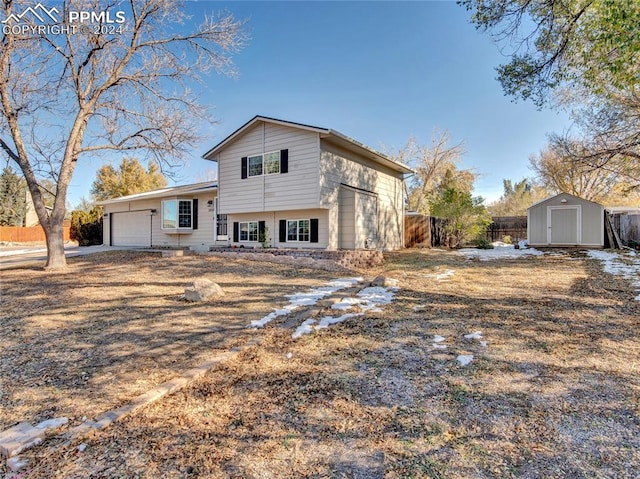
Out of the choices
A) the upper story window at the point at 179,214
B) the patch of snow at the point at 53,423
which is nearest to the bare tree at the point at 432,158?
the upper story window at the point at 179,214

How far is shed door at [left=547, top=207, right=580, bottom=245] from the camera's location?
14.6 meters

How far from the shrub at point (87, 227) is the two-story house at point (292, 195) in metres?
8.47

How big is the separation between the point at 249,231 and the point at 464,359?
11.9 meters

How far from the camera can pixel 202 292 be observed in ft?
19.5

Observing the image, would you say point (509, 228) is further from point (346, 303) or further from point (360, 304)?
point (346, 303)

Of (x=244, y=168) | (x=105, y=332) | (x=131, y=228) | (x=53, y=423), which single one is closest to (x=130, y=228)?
(x=131, y=228)

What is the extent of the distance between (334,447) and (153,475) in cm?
106

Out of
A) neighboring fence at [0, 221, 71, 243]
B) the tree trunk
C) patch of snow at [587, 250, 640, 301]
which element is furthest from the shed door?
neighboring fence at [0, 221, 71, 243]

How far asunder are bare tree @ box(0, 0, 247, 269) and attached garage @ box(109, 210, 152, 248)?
8.74 meters

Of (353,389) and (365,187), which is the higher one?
(365,187)

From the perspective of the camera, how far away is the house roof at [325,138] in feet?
37.4

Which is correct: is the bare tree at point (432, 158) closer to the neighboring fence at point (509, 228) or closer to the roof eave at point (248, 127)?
the neighboring fence at point (509, 228)

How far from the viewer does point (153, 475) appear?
1.91 m

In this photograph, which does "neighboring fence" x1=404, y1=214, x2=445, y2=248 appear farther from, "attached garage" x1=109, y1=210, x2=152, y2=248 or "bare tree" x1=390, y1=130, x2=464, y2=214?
"attached garage" x1=109, y1=210, x2=152, y2=248
